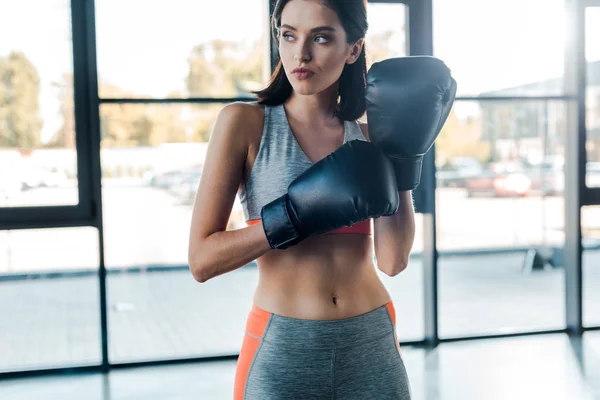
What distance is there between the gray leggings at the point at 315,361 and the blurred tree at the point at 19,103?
2853 millimetres

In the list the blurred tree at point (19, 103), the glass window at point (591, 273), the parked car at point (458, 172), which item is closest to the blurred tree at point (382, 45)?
the parked car at point (458, 172)

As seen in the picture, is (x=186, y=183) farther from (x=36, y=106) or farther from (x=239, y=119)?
(x=239, y=119)

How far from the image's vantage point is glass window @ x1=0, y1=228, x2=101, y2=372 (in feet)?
11.7

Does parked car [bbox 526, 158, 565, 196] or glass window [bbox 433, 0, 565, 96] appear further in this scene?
parked car [bbox 526, 158, 565, 196]

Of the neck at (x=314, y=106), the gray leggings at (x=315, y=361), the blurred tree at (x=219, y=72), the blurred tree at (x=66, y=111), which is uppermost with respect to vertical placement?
the blurred tree at (x=219, y=72)

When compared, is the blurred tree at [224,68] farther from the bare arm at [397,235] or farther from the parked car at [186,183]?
the bare arm at [397,235]

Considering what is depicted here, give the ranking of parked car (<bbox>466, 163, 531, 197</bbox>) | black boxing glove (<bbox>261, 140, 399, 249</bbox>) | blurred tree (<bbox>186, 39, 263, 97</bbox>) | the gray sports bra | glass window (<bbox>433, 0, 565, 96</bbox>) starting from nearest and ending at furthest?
1. black boxing glove (<bbox>261, 140, 399, 249</bbox>)
2. the gray sports bra
3. blurred tree (<bbox>186, 39, 263, 97</bbox>)
4. glass window (<bbox>433, 0, 565, 96</bbox>)
5. parked car (<bbox>466, 163, 531, 197</bbox>)

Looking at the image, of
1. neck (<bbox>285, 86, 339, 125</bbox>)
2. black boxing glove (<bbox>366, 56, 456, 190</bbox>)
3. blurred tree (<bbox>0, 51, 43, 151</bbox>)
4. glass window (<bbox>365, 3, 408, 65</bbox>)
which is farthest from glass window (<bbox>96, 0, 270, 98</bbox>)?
black boxing glove (<bbox>366, 56, 456, 190</bbox>)

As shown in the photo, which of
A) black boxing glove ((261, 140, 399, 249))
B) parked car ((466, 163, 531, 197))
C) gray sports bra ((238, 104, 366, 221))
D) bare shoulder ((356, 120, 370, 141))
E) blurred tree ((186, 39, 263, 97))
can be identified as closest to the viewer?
black boxing glove ((261, 140, 399, 249))

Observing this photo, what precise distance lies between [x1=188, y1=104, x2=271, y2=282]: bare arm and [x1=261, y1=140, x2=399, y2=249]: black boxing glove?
40 millimetres

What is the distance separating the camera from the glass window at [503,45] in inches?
160

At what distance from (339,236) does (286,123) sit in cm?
21

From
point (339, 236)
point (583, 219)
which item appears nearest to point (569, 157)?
point (583, 219)

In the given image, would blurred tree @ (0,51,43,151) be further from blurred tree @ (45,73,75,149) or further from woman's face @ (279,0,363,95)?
woman's face @ (279,0,363,95)
